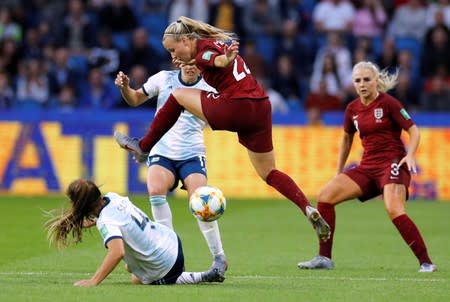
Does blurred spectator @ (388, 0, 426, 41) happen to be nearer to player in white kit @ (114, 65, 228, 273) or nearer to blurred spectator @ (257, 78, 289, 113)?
blurred spectator @ (257, 78, 289, 113)

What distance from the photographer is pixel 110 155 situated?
765 inches

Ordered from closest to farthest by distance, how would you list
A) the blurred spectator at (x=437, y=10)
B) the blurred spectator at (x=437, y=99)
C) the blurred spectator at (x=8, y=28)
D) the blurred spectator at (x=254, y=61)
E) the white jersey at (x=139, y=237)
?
the white jersey at (x=139, y=237) < the blurred spectator at (x=437, y=99) < the blurred spectator at (x=254, y=61) < the blurred spectator at (x=437, y=10) < the blurred spectator at (x=8, y=28)

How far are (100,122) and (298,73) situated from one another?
427cm

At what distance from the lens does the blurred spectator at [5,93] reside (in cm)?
2081

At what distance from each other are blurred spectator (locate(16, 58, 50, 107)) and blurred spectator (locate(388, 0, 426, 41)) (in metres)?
6.99

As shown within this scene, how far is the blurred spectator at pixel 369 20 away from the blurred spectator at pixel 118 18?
4590mm

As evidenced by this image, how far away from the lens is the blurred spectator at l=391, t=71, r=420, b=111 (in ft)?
65.9

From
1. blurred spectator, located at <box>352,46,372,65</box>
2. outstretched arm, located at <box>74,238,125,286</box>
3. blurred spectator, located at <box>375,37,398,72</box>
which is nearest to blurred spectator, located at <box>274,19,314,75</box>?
blurred spectator, located at <box>352,46,372,65</box>

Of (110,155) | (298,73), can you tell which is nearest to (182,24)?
(110,155)

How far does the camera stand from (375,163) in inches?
424

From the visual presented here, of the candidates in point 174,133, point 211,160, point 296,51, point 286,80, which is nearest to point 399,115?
point 174,133

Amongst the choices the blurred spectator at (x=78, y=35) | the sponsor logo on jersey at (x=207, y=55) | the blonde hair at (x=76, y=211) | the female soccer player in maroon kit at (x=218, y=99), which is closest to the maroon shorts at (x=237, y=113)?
the female soccer player in maroon kit at (x=218, y=99)

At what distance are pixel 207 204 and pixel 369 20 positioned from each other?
1399 cm

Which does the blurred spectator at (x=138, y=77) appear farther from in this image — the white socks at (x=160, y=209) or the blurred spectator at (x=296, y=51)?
the white socks at (x=160, y=209)
